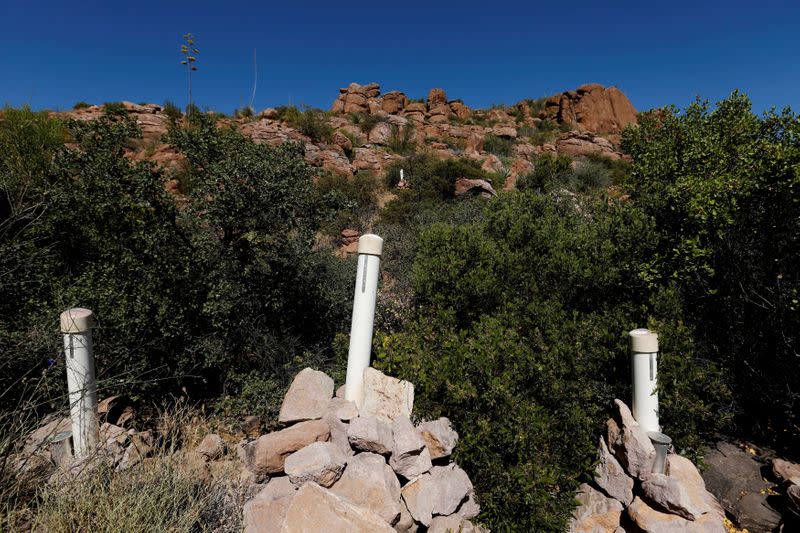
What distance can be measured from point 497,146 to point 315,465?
2889cm

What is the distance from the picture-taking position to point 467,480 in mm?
3727

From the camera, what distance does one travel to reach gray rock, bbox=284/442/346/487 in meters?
3.37

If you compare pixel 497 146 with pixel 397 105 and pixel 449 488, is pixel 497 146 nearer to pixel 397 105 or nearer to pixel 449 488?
pixel 397 105

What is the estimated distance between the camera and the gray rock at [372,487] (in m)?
3.25

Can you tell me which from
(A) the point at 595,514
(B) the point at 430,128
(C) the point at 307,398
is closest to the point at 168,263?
(C) the point at 307,398

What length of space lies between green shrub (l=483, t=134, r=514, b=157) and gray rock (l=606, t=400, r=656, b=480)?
26410mm

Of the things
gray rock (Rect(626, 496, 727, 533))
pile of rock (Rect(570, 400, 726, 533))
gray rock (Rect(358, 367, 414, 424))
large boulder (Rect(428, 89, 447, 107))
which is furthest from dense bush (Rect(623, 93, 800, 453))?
large boulder (Rect(428, 89, 447, 107))

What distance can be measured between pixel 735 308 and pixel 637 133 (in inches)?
239

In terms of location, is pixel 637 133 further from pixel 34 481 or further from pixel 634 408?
pixel 34 481

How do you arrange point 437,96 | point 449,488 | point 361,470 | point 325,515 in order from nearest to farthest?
1. point 325,515
2. point 361,470
3. point 449,488
4. point 437,96

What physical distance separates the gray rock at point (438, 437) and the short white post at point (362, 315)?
81 cm

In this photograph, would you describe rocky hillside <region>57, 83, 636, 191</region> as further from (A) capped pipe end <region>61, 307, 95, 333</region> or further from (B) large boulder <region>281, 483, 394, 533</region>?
(B) large boulder <region>281, 483, 394, 533</region>

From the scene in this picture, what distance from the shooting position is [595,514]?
382 cm

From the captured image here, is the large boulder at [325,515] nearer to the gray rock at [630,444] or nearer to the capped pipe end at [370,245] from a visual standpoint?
the capped pipe end at [370,245]
